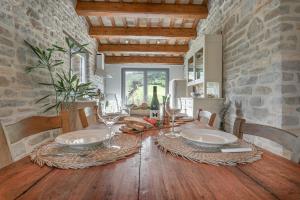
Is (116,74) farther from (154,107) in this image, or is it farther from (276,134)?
(276,134)

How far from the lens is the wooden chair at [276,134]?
76cm

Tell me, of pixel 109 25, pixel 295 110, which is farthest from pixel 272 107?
pixel 109 25

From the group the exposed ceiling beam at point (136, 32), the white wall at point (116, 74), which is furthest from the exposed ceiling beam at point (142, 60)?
the exposed ceiling beam at point (136, 32)

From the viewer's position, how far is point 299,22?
1.90m

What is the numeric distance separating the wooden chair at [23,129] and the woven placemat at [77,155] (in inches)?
5.2

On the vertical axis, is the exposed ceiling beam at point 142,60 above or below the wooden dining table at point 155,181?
above

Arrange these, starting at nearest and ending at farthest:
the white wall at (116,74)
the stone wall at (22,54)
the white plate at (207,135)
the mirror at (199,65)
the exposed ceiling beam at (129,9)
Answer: the white plate at (207,135) → the stone wall at (22,54) → the mirror at (199,65) → the exposed ceiling beam at (129,9) → the white wall at (116,74)

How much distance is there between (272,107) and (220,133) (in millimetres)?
1371

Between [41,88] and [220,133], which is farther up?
[41,88]

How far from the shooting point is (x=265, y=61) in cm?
216

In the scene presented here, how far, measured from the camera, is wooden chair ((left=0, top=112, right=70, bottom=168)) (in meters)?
0.81

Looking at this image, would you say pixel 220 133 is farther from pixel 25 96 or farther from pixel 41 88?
pixel 41 88

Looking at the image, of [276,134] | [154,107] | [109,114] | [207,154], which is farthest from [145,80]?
[207,154]

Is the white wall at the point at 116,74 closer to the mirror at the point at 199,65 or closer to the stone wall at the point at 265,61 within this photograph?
the mirror at the point at 199,65
